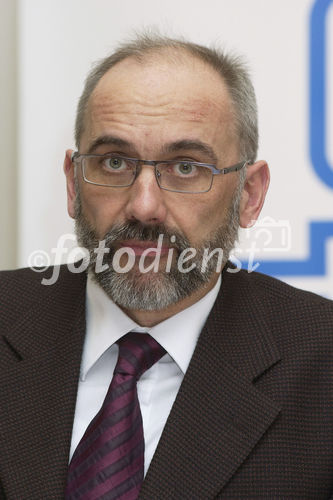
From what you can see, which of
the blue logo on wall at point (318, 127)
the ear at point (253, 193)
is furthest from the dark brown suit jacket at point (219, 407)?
the blue logo on wall at point (318, 127)

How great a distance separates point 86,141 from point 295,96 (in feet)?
2.54

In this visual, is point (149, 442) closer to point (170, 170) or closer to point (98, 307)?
point (98, 307)

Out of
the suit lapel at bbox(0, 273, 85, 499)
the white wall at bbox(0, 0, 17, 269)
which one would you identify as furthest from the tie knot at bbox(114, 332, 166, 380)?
the white wall at bbox(0, 0, 17, 269)

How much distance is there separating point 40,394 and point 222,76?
832mm

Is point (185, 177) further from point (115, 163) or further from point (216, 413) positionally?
point (216, 413)

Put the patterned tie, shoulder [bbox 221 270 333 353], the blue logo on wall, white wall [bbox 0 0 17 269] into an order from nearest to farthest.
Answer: the patterned tie → shoulder [bbox 221 270 333 353] → the blue logo on wall → white wall [bbox 0 0 17 269]

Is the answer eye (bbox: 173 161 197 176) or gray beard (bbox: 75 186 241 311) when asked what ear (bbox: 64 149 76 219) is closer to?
gray beard (bbox: 75 186 241 311)

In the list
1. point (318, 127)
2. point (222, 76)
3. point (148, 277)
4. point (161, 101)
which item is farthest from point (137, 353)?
point (318, 127)

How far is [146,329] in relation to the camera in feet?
4.71

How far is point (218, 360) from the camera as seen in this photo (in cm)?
→ 140

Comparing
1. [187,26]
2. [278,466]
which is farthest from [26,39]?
[278,466]

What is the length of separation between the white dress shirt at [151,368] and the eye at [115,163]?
298 mm

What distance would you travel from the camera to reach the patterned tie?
125 cm

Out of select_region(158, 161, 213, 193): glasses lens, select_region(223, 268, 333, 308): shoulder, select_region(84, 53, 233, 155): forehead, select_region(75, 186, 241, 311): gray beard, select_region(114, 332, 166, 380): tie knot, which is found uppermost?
select_region(84, 53, 233, 155): forehead
